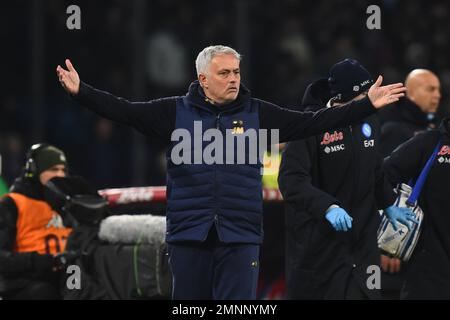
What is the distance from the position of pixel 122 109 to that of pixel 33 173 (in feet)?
7.20

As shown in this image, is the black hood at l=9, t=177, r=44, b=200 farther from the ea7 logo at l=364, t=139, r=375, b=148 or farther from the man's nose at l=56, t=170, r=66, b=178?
the ea7 logo at l=364, t=139, r=375, b=148

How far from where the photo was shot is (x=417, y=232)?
7.57 m

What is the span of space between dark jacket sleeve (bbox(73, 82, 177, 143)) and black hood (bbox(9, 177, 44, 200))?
2.10 m

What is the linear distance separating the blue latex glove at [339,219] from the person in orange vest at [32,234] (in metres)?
2.11

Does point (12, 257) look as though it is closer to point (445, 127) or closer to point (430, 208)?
point (430, 208)

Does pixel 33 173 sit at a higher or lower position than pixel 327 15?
lower

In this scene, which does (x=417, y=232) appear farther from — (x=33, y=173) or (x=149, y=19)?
(x=149, y=19)

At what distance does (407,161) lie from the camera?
299 inches

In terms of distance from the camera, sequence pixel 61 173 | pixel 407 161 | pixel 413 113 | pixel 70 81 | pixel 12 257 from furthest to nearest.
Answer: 1. pixel 413 113
2. pixel 61 173
3. pixel 12 257
4. pixel 407 161
5. pixel 70 81

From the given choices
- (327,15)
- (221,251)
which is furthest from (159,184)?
(221,251)

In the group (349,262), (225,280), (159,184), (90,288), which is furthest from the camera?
(159,184)

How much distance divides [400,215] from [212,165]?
1.55 metres

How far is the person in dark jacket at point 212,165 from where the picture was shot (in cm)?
645

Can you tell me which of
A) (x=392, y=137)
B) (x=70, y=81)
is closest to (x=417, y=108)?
(x=392, y=137)
